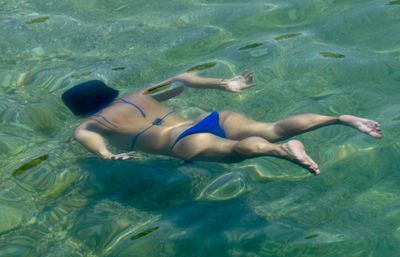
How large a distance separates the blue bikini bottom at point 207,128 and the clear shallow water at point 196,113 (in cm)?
28

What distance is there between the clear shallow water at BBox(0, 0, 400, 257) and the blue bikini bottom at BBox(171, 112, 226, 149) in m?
0.28

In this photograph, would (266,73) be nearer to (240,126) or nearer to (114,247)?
(240,126)

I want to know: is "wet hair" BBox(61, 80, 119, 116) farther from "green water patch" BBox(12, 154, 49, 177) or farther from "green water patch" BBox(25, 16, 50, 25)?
"green water patch" BBox(25, 16, 50, 25)

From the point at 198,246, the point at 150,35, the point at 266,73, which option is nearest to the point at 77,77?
the point at 150,35

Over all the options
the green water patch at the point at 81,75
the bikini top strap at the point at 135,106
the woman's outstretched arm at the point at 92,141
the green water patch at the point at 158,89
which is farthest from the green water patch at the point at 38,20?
the woman's outstretched arm at the point at 92,141

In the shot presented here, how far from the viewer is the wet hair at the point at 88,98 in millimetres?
5438

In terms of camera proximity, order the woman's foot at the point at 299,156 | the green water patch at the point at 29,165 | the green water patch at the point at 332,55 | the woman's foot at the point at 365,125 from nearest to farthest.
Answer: the woman's foot at the point at 299,156 → the woman's foot at the point at 365,125 → the green water patch at the point at 29,165 → the green water patch at the point at 332,55

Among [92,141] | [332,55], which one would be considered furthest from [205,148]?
[332,55]

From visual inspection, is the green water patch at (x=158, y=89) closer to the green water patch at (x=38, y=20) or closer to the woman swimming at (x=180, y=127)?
the woman swimming at (x=180, y=127)

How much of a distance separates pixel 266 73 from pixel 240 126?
4.09 feet

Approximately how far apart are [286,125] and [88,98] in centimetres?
184

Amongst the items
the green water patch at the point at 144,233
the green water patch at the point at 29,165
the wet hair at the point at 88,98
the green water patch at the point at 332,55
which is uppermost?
the wet hair at the point at 88,98

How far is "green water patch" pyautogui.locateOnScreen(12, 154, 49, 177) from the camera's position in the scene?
5.04m

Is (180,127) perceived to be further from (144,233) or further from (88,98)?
(144,233)
